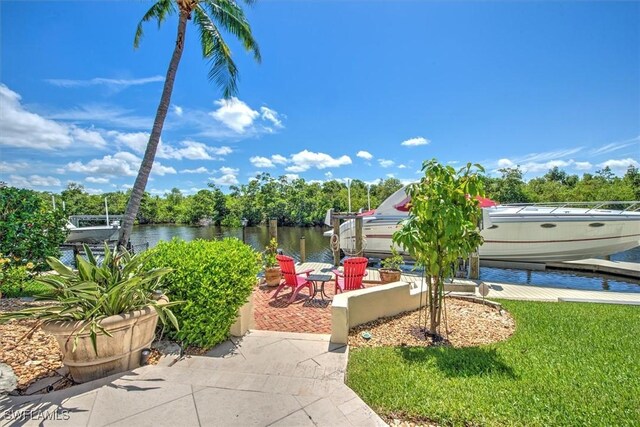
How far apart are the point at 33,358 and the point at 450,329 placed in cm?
506

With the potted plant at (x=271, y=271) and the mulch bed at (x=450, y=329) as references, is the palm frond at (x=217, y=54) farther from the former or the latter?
the mulch bed at (x=450, y=329)

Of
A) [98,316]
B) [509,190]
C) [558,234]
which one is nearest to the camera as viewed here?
[98,316]

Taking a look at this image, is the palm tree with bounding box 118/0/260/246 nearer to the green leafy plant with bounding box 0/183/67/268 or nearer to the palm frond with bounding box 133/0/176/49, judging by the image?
the palm frond with bounding box 133/0/176/49

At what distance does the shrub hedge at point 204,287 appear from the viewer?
10.3ft

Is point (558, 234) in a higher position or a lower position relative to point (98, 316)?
lower

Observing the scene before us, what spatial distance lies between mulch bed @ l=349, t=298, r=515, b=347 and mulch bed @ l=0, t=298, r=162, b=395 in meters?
2.71

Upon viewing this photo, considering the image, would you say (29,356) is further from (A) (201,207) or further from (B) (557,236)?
(A) (201,207)

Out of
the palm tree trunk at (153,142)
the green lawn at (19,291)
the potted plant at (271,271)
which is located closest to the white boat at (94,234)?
the green lawn at (19,291)

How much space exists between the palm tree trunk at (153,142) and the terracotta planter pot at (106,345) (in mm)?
3078

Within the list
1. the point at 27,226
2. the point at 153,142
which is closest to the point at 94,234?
the point at 27,226

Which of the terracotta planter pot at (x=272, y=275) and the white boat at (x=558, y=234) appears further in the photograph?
the white boat at (x=558, y=234)

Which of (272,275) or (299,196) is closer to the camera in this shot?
(272,275)

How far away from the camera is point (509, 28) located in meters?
7.94

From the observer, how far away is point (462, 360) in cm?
318
